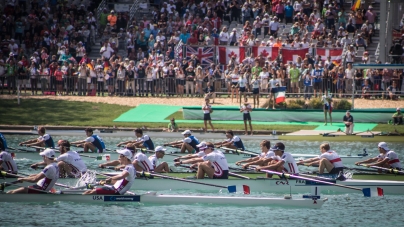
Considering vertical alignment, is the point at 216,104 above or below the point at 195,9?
below

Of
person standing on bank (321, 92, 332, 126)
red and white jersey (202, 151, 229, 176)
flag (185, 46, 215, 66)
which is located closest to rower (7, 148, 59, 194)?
red and white jersey (202, 151, 229, 176)

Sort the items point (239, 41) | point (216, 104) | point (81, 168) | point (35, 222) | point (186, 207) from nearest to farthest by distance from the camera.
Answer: point (35, 222), point (186, 207), point (81, 168), point (216, 104), point (239, 41)

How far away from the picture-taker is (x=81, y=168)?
24.5m

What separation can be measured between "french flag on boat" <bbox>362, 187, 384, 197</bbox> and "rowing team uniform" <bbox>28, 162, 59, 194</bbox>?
8.74 m

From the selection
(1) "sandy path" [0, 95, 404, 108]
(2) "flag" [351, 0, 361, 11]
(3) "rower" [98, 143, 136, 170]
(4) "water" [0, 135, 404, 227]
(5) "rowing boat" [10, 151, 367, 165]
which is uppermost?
(2) "flag" [351, 0, 361, 11]

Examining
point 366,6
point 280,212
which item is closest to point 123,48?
point 366,6

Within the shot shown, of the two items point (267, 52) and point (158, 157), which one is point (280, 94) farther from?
point (158, 157)

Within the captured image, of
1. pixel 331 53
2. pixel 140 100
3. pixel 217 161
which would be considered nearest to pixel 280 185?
pixel 217 161

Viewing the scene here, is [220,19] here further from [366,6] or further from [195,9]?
[366,6]

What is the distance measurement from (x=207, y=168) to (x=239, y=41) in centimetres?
2316

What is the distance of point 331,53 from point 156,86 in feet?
32.8

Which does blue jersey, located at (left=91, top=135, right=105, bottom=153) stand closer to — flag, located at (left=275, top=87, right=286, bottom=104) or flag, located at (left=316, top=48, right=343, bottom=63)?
flag, located at (left=275, top=87, right=286, bottom=104)

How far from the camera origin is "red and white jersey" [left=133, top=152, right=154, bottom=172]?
79.6 feet

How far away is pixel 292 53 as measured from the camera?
44.8 m
